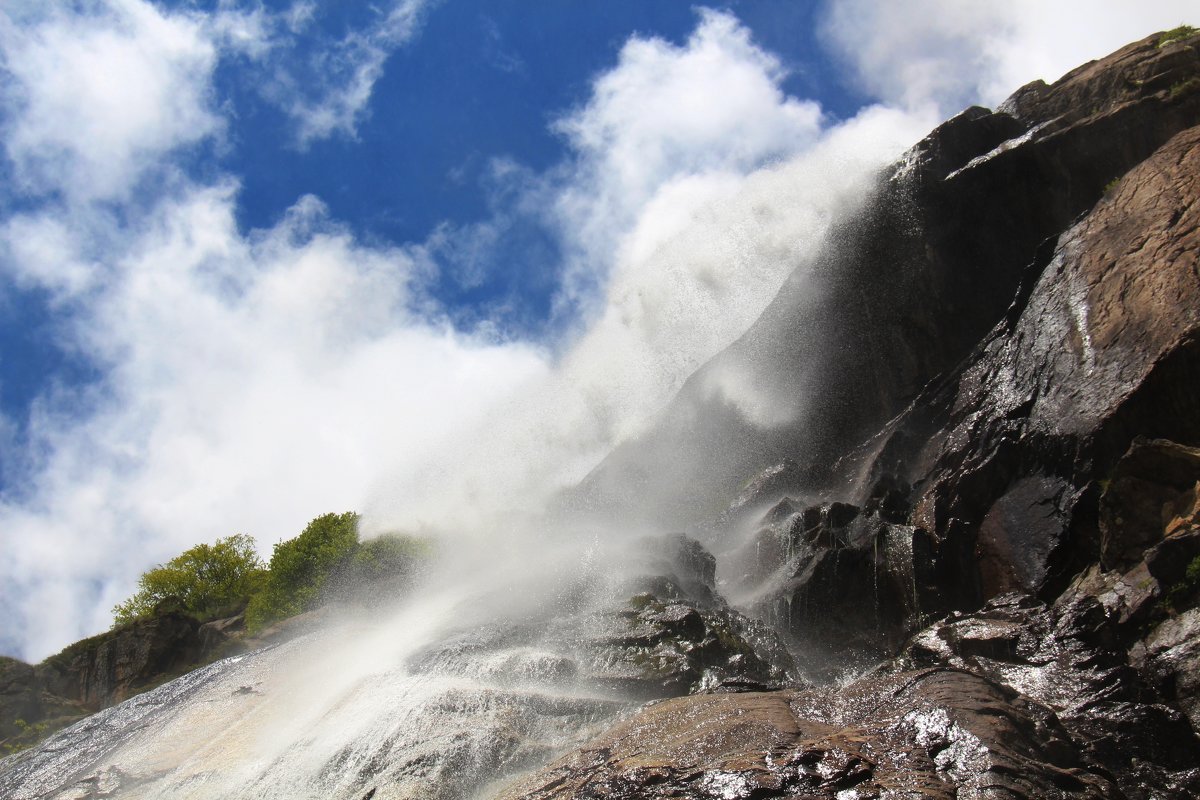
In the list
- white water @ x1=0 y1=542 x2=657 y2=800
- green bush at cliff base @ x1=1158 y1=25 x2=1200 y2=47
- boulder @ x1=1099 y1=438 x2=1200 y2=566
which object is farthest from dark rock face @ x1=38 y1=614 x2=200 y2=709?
green bush at cliff base @ x1=1158 y1=25 x2=1200 y2=47

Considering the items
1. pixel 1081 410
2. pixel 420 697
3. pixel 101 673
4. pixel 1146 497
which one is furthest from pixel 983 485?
pixel 101 673

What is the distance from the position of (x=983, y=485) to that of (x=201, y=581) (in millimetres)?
65487

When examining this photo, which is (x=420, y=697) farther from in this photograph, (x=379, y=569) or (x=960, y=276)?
(x=379, y=569)

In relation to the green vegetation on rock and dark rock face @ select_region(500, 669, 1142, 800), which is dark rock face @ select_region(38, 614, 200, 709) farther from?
A: dark rock face @ select_region(500, 669, 1142, 800)

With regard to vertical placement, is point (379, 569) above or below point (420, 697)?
above

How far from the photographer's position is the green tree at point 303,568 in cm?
4925

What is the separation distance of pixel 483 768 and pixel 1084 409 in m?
14.5

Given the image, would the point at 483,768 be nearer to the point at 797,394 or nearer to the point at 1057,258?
the point at 1057,258

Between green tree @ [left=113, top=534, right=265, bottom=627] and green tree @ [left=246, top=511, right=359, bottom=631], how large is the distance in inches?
403

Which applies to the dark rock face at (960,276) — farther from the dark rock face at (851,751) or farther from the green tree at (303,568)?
the green tree at (303,568)

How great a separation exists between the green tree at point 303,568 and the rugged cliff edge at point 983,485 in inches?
931

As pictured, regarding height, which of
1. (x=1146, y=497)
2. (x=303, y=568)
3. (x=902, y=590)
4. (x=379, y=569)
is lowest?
(x=902, y=590)

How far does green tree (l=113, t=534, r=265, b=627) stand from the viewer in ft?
215

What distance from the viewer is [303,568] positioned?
52.5 m
